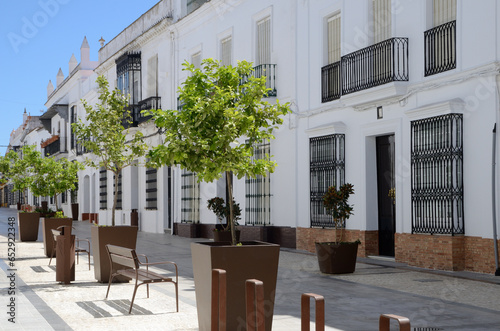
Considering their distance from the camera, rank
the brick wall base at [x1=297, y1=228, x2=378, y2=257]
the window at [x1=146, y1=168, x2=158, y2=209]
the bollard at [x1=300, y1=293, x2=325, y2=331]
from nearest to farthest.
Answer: the bollard at [x1=300, y1=293, x2=325, y2=331] < the brick wall base at [x1=297, y1=228, x2=378, y2=257] < the window at [x1=146, y1=168, x2=158, y2=209]

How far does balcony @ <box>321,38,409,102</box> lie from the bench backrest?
765 centimetres

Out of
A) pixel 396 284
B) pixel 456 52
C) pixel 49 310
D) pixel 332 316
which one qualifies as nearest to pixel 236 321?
pixel 332 316

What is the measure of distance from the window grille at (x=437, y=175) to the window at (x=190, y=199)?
11.8 metres

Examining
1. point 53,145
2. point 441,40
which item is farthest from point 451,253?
point 53,145

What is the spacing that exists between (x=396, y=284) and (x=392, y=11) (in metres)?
6.63

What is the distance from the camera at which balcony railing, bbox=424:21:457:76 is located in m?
13.6

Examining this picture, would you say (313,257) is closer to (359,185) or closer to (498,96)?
(359,185)

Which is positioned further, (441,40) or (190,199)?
(190,199)

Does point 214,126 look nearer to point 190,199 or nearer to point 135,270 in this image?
point 135,270

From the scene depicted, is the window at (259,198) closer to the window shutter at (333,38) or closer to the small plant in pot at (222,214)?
the small plant in pot at (222,214)

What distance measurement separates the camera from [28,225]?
22.4m

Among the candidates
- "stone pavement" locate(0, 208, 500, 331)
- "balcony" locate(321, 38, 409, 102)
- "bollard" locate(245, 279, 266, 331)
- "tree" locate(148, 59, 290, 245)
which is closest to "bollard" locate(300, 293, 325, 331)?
"bollard" locate(245, 279, 266, 331)

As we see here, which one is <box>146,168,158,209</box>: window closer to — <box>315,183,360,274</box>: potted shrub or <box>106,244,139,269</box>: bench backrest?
<box>315,183,360,274</box>: potted shrub

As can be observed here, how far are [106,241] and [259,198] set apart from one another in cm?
925
